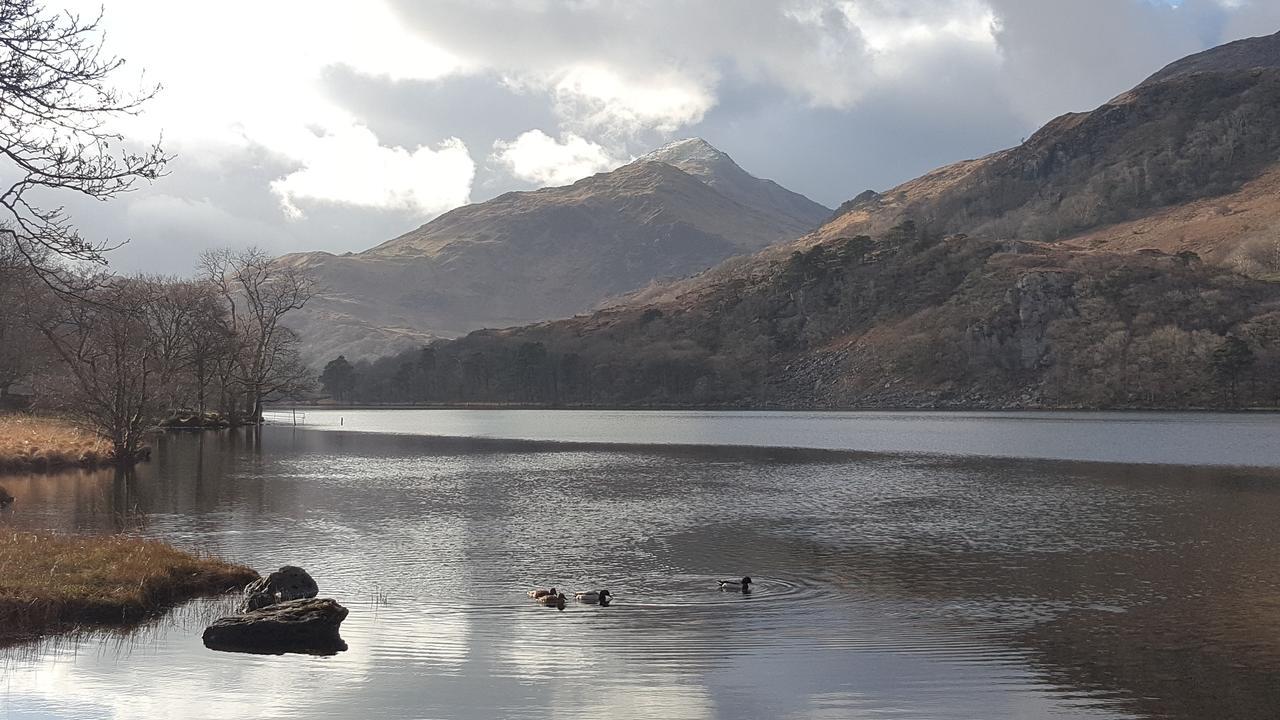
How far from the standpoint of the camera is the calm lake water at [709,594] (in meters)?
18.6

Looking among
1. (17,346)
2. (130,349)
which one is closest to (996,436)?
(130,349)

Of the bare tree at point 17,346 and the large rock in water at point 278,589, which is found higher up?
the bare tree at point 17,346

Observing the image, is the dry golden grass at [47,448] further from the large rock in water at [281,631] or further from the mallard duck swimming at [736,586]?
the mallard duck swimming at [736,586]

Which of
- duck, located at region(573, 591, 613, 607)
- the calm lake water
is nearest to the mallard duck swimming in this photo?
the calm lake water

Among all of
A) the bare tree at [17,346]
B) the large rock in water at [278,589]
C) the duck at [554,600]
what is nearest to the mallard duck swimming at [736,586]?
the duck at [554,600]

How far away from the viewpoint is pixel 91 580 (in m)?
24.7

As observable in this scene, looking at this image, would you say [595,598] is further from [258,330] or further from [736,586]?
[258,330]

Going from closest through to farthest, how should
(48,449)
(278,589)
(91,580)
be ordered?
(91,580)
(278,589)
(48,449)

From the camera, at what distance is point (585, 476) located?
224 ft

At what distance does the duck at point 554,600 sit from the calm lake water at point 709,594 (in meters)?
0.35

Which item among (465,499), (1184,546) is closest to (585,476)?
(465,499)

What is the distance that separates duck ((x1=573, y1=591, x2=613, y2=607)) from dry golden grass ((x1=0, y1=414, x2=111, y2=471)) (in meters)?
47.5

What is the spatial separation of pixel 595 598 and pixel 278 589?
8.12 meters

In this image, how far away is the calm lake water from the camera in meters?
18.6
